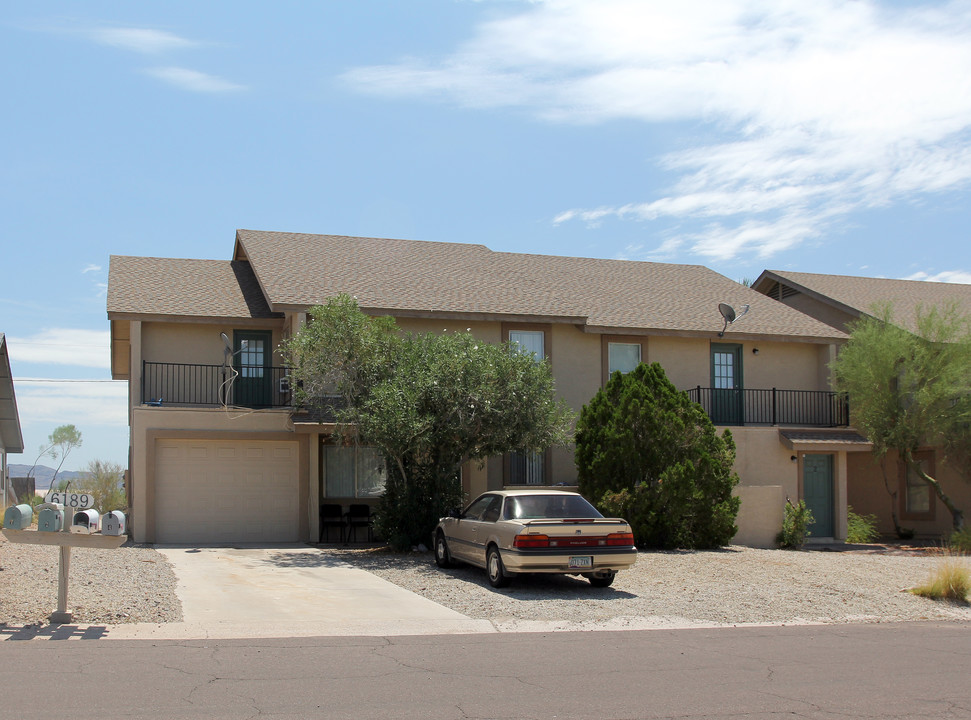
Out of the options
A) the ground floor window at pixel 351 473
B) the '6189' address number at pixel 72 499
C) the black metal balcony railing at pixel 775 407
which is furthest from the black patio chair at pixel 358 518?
the '6189' address number at pixel 72 499

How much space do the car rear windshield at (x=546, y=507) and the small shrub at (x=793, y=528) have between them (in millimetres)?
8242

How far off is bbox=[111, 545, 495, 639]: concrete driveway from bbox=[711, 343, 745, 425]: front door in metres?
11.2

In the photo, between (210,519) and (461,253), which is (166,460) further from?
(461,253)

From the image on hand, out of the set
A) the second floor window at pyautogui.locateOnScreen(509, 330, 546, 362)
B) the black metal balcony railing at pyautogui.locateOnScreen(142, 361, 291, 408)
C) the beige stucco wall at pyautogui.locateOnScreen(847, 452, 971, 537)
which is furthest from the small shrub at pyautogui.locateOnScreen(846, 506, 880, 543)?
the black metal balcony railing at pyautogui.locateOnScreen(142, 361, 291, 408)

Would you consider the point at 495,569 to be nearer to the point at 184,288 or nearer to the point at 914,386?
the point at 184,288

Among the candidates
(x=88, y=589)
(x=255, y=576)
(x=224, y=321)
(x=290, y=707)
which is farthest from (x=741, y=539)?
(x=290, y=707)

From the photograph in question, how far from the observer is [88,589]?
12.3 metres

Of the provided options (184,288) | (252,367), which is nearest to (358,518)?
(252,367)

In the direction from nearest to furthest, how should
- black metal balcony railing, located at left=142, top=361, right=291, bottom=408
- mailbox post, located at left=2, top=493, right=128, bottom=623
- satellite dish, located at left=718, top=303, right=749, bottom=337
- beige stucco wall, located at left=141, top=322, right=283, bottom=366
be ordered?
1. mailbox post, located at left=2, top=493, right=128, bottom=623
2. black metal balcony railing, located at left=142, top=361, right=291, bottom=408
3. beige stucco wall, located at left=141, top=322, right=283, bottom=366
4. satellite dish, located at left=718, top=303, right=749, bottom=337

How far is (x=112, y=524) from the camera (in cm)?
1042

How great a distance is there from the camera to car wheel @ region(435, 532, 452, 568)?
1573 cm

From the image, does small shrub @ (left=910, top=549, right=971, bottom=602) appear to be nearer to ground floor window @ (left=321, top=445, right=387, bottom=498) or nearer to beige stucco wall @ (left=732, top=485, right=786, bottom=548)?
beige stucco wall @ (left=732, top=485, right=786, bottom=548)

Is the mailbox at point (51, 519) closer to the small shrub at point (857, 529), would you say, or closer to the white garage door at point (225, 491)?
the white garage door at point (225, 491)

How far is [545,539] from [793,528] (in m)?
9.95
